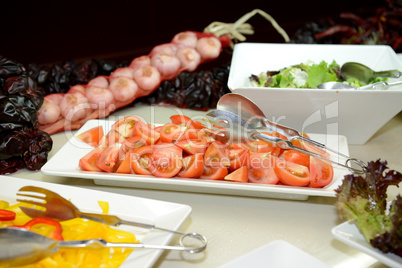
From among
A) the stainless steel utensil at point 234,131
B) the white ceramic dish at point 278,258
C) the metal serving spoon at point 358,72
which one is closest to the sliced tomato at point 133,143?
the stainless steel utensil at point 234,131

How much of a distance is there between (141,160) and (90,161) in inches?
6.8

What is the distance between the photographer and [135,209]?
1.19 m

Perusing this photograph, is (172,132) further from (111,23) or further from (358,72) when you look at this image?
(111,23)

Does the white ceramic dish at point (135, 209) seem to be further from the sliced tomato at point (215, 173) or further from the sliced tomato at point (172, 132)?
the sliced tomato at point (172, 132)

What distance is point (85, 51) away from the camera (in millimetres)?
3820

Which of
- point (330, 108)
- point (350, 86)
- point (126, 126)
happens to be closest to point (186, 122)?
point (126, 126)

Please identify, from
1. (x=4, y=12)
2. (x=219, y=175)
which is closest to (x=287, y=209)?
(x=219, y=175)

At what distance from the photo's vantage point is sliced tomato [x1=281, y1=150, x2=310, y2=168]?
1350mm

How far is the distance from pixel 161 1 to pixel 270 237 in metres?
3.35

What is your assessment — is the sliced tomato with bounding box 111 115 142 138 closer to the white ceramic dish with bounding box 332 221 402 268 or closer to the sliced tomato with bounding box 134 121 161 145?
the sliced tomato with bounding box 134 121 161 145

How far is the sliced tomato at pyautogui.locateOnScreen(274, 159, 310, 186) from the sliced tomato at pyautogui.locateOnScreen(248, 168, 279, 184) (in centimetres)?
2

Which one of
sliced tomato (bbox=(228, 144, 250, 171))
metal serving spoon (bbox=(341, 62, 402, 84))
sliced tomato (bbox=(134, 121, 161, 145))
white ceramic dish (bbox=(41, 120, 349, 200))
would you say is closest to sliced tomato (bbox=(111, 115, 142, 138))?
sliced tomato (bbox=(134, 121, 161, 145))

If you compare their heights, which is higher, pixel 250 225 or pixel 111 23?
pixel 111 23

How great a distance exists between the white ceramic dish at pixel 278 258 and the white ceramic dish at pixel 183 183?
1.01 ft
